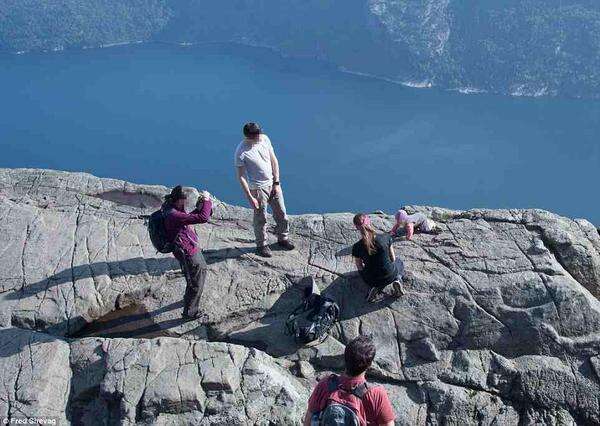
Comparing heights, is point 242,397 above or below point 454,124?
below

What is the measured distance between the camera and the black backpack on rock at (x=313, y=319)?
9523mm

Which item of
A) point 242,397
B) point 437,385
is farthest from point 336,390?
point 437,385

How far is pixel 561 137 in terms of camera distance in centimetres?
7162

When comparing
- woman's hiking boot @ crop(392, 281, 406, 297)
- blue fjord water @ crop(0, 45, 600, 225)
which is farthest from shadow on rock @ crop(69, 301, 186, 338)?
blue fjord water @ crop(0, 45, 600, 225)

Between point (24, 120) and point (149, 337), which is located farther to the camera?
point (24, 120)

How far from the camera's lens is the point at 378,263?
381 inches

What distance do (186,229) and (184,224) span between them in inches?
7.4

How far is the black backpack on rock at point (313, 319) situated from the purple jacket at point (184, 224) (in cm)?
220

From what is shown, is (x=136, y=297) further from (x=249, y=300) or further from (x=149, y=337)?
(x=249, y=300)

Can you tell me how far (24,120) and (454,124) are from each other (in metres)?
59.5

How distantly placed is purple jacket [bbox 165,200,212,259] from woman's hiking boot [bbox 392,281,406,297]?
3743 millimetres

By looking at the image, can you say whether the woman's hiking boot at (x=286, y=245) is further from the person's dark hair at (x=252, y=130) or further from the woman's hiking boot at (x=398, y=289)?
the person's dark hair at (x=252, y=130)

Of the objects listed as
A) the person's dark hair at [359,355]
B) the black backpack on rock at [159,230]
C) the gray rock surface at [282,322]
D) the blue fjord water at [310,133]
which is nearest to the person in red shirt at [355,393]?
the person's dark hair at [359,355]

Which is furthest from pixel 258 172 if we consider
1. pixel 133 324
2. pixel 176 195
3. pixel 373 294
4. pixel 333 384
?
pixel 333 384
